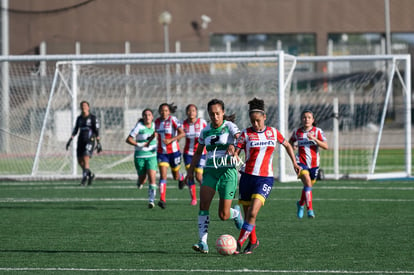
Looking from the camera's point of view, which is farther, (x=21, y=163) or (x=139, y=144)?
(x=21, y=163)

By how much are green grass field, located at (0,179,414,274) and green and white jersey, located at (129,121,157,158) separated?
105 centimetres

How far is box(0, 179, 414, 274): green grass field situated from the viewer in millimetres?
9000

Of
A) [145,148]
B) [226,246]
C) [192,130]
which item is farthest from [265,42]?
[226,246]

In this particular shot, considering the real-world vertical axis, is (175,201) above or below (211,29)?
below

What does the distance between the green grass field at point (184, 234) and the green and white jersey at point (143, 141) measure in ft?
3.44

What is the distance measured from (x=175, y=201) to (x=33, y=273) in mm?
8624

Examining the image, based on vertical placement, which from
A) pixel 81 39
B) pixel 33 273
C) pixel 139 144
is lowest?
pixel 33 273

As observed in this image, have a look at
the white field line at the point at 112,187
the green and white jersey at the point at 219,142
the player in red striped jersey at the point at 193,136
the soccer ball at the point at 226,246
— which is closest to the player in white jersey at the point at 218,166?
the green and white jersey at the point at 219,142

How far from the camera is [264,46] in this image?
44.2 meters

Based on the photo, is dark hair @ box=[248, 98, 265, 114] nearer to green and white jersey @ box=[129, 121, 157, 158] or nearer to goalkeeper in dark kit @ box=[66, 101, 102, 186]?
green and white jersey @ box=[129, 121, 157, 158]

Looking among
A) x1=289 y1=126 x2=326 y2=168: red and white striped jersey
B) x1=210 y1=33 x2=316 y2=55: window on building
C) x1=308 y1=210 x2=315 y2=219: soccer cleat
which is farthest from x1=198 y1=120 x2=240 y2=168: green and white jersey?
x1=210 y1=33 x2=316 y2=55: window on building

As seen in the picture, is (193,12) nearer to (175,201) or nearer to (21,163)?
(21,163)

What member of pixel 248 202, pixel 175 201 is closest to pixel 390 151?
pixel 175 201

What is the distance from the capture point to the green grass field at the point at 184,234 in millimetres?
9000
